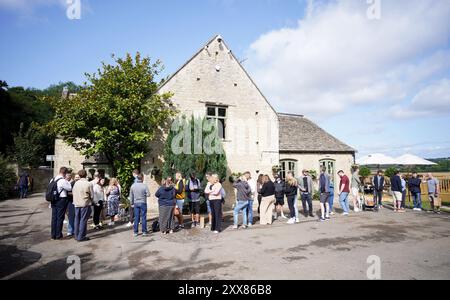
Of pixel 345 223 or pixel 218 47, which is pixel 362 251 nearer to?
pixel 345 223

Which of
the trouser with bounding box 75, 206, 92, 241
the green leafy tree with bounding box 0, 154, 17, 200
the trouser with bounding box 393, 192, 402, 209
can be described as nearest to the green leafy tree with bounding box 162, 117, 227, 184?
the trouser with bounding box 75, 206, 92, 241

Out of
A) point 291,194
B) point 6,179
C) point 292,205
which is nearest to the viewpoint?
point 292,205

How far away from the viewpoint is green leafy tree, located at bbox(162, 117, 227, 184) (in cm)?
1214

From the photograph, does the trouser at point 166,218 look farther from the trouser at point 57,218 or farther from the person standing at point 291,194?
the person standing at point 291,194

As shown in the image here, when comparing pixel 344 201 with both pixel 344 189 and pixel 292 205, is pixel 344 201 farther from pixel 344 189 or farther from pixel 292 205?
pixel 292 205

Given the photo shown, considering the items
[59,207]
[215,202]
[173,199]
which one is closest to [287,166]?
[215,202]

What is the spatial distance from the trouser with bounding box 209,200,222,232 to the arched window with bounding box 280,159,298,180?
9.04 meters

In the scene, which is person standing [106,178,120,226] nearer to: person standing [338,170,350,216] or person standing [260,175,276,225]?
person standing [260,175,276,225]

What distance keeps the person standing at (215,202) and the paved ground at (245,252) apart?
1.52ft

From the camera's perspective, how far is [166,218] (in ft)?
28.2

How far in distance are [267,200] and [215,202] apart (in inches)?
89.2

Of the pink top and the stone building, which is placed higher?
the stone building

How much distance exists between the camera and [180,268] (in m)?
5.48

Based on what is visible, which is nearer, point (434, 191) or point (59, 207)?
point (59, 207)
